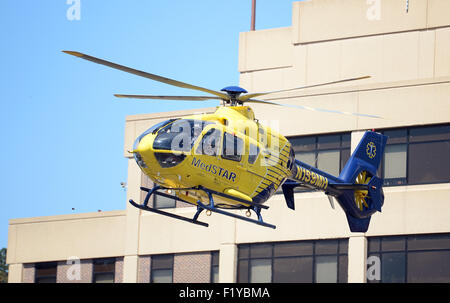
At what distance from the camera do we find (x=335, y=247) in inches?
1720

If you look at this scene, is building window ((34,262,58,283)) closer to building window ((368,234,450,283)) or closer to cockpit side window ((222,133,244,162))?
building window ((368,234,450,283))

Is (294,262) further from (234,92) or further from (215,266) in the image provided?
(234,92)

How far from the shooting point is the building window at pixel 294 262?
143ft

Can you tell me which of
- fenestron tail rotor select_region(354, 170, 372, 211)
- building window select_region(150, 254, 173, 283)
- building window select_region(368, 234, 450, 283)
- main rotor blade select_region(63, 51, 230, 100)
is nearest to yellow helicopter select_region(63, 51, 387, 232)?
main rotor blade select_region(63, 51, 230, 100)

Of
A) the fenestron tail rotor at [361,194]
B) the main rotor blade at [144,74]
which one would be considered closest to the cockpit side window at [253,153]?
the main rotor blade at [144,74]

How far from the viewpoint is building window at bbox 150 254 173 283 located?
4765 cm

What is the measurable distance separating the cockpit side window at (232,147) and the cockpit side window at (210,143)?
0.24 m

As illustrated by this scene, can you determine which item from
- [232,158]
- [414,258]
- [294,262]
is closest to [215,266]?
[294,262]

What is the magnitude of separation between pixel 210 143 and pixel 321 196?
742 inches

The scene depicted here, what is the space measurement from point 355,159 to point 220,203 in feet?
27.8

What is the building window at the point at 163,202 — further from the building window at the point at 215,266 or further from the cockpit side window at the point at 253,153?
the cockpit side window at the point at 253,153

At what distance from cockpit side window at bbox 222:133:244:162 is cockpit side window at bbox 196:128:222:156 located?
0.24 meters
